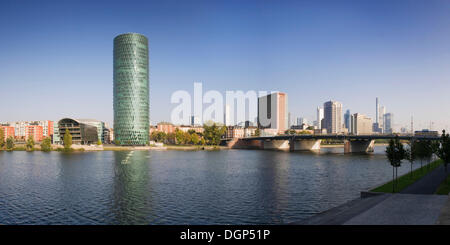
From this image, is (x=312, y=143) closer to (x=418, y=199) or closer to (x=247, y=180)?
(x=247, y=180)

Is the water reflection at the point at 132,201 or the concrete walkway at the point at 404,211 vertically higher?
the concrete walkway at the point at 404,211

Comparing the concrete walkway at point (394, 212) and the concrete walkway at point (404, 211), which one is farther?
the concrete walkway at point (394, 212)

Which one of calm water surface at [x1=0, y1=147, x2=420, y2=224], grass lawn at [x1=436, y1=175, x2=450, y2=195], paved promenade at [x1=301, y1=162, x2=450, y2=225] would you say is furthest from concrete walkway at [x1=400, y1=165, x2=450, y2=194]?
calm water surface at [x1=0, y1=147, x2=420, y2=224]

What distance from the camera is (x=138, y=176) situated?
210ft

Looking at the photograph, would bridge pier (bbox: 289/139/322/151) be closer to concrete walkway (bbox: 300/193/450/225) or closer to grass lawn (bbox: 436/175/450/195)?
grass lawn (bbox: 436/175/450/195)

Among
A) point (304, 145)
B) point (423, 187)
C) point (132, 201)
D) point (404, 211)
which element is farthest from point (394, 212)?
point (304, 145)

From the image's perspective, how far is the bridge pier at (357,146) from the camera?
158 metres

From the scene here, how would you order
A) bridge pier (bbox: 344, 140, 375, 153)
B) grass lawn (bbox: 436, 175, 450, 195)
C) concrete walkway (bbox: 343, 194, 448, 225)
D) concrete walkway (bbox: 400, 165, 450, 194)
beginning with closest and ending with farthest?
concrete walkway (bbox: 343, 194, 448, 225)
grass lawn (bbox: 436, 175, 450, 195)
concrete walkway (bbox: 400, 165, 450, 194)
bridge pier (bbox: 344, 140, 375, 153)

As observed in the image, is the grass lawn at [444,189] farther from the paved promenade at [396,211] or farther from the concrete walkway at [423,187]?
the paved promenade at [396,211]

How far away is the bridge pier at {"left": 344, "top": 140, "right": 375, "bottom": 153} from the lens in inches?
6225

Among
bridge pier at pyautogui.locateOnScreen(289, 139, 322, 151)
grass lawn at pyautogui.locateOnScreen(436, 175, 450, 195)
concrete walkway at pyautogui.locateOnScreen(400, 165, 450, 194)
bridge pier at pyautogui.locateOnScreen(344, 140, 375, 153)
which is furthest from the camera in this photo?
bridge pier at pyautogui.locateOnScreen(289, 139, 322, 151)

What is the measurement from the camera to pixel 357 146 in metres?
163

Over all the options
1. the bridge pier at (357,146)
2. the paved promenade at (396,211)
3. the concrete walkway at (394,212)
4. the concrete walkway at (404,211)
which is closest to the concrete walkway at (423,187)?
the paved promenade at (396,211)
